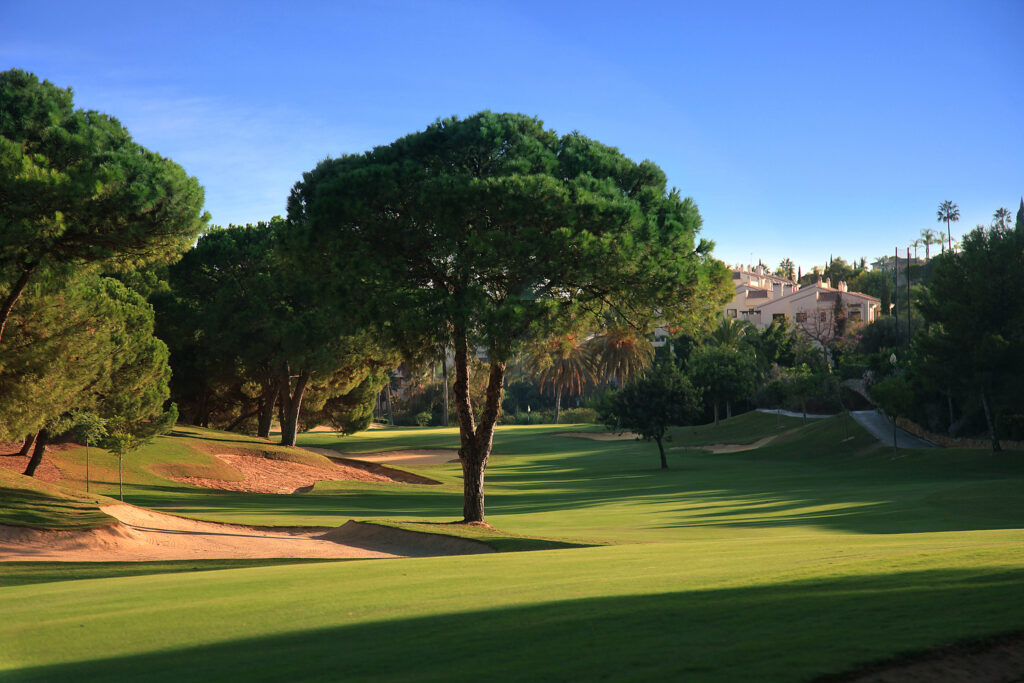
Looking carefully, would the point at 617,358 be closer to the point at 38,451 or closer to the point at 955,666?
the point at 38,451

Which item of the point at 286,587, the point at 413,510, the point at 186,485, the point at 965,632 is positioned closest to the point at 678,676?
the point at 965,632

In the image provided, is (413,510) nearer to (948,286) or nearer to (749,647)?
(749,647)

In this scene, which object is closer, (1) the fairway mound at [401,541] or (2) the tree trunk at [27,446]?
(1) the fairway mound at [401,541]

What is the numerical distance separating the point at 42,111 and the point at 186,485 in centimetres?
2120

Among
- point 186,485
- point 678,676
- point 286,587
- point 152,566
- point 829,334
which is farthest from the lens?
point 829,334

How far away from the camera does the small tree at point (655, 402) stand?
50.8 meters

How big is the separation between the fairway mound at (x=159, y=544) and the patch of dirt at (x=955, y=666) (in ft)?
48.7

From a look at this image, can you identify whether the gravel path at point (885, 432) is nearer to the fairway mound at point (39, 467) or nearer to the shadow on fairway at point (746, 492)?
the shadow on fairway at point (746, 492)

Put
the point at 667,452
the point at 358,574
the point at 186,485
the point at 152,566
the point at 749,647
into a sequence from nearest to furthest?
the point at 749,647 → the point at 358,574 → the point at 152,566 → the point at 186,485 → the point at 667,452

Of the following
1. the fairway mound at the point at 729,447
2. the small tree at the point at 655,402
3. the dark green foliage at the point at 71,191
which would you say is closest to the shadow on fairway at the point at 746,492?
the fairway mound at the point at 729,447

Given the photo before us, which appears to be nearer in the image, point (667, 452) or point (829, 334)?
point (667, 452)

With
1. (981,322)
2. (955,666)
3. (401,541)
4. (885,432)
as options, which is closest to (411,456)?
(885,432)

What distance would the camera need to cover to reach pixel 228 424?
61.3 m

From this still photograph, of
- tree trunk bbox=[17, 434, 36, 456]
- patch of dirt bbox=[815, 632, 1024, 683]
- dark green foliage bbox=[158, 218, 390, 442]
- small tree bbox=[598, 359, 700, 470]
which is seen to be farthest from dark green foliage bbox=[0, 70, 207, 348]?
small tree bbox=[598, 359, 700, 470]
